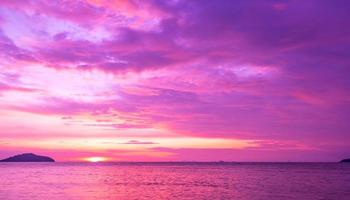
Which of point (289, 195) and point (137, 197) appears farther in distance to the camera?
point (289, 195)

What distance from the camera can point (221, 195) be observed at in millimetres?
54469

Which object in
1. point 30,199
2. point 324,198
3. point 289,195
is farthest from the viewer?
point 289,195

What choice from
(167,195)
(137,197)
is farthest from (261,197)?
(137,197)

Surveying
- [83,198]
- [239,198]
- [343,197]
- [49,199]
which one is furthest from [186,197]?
[343,197]

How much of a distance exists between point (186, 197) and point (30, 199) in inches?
738

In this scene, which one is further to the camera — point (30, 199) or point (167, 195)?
point (167, 195)

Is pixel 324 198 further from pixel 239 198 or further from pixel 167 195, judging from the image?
pixel 167 195

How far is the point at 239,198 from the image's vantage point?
51.1m

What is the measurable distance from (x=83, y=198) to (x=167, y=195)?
10.8 meters

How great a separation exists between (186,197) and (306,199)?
14732 mm

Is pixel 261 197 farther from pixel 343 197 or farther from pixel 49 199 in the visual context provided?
pixel 49 199

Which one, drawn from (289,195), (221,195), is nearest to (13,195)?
(221,195)

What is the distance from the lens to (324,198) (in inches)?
2020

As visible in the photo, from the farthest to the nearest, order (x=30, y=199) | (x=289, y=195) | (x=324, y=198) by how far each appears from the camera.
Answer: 1. (x=289, y=195)
2. (x=324, y=198)
3. (x=30, y=199)
